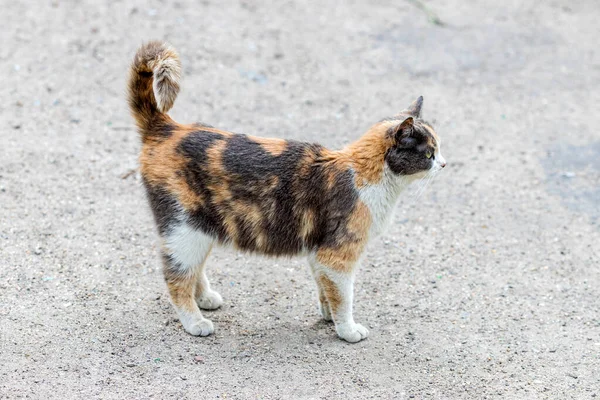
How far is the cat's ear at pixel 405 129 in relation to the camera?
198 inches

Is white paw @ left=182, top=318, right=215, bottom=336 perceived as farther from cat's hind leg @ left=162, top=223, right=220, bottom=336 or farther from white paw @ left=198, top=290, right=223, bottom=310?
white paw @ left=198, top=290, right=223, bottom=310

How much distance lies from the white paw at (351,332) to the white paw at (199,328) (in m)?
0.90

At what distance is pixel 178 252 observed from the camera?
519cm

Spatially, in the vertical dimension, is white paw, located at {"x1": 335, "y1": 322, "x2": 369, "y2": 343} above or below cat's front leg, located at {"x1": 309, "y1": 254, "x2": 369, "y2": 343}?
below

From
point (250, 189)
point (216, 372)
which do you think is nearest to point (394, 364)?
point (216, 372)

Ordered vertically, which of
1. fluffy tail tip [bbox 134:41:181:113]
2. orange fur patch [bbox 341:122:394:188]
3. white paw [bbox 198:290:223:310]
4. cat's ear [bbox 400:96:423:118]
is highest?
fluffy tail tip [bbox 134:41:181:113]

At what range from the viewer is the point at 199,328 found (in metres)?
5.40

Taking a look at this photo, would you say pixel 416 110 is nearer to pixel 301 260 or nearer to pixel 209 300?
pixel 301 260

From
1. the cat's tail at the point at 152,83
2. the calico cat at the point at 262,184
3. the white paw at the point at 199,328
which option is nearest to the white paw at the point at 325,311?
the calico cat at the point at 262,184

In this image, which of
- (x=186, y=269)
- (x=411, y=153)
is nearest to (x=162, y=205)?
(x=186, y=269)

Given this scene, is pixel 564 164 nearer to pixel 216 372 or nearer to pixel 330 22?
pixel 330 22

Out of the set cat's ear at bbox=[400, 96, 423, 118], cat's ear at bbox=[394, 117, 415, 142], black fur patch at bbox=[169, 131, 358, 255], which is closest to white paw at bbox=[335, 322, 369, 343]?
black fur patch at bbox=[169, 131, 358, 255]

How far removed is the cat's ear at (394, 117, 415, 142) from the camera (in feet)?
16.5

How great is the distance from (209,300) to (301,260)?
973 mm
